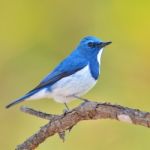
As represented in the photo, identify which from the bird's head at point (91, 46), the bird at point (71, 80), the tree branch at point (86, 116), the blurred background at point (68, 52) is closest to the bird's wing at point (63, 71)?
the bird at point (71, 80)

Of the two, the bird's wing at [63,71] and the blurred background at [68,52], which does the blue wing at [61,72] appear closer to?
the bird's wing at [63,71]

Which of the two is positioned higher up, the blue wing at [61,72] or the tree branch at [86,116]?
the blue wing at [61,72]

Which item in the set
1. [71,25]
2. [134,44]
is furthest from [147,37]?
[71,25]

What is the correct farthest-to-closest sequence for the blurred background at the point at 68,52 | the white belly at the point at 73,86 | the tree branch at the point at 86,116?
the blurred background at the point at 68,52
the white belly at the point at 73,86
the tree branch at the point at 86,116

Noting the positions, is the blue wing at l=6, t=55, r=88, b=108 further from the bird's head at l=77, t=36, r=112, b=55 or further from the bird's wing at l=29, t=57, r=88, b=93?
the bird's head at l=77, t=36, r=112, b=55

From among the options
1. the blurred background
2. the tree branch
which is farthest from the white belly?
the blurred background

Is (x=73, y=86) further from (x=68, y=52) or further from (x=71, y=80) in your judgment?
(x=68, y=52)

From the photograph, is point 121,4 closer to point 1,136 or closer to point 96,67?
point 1,136
